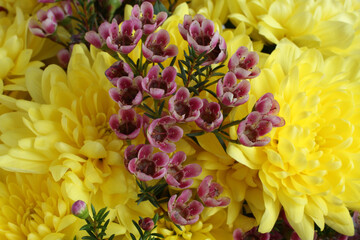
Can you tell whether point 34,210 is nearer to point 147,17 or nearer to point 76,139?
point 76,139

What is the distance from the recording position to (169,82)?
1.71 feet

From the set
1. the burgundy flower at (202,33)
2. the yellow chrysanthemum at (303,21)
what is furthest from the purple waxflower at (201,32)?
the yellow chrysanthemum at (303,21)

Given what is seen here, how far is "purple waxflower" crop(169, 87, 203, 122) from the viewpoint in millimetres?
501

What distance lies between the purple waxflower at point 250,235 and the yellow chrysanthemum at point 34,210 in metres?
0.21

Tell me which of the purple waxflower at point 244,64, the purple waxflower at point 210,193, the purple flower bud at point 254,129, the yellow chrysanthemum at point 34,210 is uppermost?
the purple waxflower at point 244,64

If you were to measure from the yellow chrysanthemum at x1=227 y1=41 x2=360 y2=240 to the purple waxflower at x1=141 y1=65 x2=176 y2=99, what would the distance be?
0.10 meters

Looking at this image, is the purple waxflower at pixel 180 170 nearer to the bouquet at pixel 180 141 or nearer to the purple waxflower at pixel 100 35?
the bouquet at pixel 180 141

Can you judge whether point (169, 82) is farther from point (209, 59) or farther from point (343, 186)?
point (343, 186)

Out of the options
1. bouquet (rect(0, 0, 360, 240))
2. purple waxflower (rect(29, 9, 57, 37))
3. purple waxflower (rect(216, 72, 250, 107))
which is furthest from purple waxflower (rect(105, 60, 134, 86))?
purple waxflower (rect(29, 9, 57, 37))

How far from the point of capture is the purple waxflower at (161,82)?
509 millimetres

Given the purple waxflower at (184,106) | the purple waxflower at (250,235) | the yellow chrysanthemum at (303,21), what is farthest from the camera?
the yellow chrysanthemum at (303,21)

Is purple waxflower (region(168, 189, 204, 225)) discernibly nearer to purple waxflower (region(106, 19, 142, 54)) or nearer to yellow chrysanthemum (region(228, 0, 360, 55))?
purple waxflower (region(106, 19, 142, 54))

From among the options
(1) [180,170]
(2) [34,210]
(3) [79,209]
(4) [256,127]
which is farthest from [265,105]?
(2) [34,210]

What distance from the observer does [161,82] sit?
0.53m
